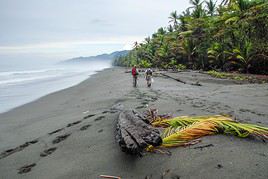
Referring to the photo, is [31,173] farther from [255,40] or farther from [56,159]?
[255,40]

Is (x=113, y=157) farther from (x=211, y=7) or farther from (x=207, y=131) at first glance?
(x=211, y=7)

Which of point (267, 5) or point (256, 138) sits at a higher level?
point (267, 5)

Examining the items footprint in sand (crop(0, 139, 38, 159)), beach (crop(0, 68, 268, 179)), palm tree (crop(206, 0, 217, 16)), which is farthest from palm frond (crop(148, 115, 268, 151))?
palm tree (crop(206, 0, 217, 16))

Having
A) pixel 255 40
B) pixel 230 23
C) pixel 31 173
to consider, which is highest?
pixel 230 23

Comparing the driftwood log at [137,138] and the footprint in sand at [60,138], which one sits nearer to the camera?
the driftwood log at [137,138]

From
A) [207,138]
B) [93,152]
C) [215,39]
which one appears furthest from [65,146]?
[215,39]

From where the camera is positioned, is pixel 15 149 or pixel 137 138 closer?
pixel 137 138

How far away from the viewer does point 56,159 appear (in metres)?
4.26

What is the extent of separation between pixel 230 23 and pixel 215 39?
18.7 ft

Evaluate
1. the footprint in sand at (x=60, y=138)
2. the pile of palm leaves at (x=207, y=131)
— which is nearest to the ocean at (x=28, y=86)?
the footprint in sand at (x=60, y=138)

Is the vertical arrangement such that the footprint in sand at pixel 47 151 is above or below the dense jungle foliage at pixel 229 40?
below

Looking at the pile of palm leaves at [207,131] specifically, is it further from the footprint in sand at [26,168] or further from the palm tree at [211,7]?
the palm tree at [211,7]

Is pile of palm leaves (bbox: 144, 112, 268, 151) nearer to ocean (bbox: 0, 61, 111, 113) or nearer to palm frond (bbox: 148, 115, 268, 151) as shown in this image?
palm frond (bbox: 148, 115, 268, 151)

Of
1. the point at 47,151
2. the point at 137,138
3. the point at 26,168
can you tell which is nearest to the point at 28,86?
the point at 47,151
